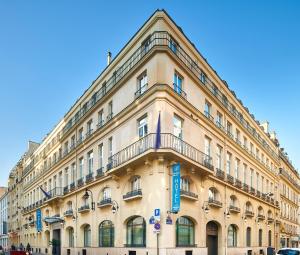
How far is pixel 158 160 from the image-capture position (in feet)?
60.9

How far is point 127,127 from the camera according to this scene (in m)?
22.3

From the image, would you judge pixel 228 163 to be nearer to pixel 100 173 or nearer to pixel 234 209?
pixel 234 209

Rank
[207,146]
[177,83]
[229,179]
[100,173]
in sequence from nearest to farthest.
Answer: [177,83] < [207,146] < [100,173] < [229,179]

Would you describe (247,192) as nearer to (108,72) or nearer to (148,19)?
(108,72)

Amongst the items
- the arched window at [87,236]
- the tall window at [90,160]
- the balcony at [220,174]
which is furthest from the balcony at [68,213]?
the balcony at [220,174]

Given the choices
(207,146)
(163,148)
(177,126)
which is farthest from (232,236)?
(163,148)

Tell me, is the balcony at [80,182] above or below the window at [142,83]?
below

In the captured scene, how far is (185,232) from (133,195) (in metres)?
3.87

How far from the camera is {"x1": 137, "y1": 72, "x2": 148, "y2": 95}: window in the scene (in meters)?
21.0

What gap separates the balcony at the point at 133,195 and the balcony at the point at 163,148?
73.2 inches

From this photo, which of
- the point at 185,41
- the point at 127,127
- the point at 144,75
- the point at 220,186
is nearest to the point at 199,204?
the point at 220,186

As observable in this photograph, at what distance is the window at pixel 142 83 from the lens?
69.1 feet

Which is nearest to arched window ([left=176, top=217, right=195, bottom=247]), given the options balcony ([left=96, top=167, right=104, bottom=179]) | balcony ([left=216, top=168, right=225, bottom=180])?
balcony ([left=216, top=168, right=225, bottom=180])

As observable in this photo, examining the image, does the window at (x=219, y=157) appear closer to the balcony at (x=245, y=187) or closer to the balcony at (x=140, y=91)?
the balcony at (x=245, y=187)
